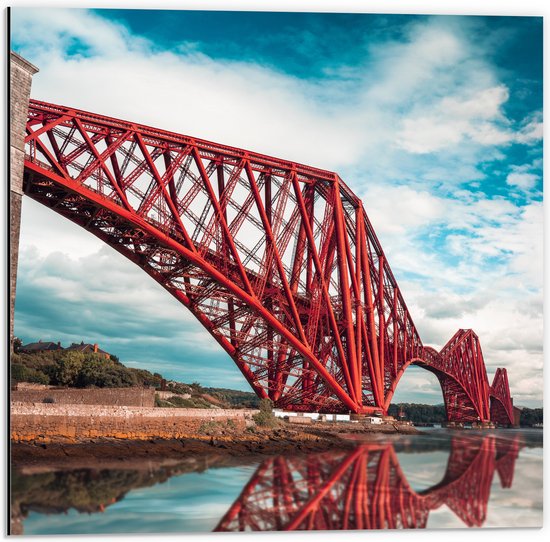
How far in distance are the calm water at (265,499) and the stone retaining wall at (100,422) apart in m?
4.17

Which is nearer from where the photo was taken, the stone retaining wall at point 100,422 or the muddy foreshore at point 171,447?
the muddy foreshore at point 171,447

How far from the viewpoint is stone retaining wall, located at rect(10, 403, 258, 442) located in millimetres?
21094

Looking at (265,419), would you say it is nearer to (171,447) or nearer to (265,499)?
(171,447)

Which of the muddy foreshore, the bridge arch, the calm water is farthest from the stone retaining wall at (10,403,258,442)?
the bridge arch

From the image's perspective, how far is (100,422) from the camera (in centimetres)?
2358

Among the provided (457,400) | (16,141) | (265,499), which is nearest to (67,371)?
(16,141)

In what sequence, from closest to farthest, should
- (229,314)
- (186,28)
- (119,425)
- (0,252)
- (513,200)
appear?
(0,252) < (186,28) < (513,200) < (119,425) < (229,314)

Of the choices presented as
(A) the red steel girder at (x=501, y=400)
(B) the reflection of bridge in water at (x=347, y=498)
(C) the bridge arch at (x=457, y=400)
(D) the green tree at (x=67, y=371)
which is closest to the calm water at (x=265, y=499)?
(B) the reflection of bridge in water at (x=347, y=498)

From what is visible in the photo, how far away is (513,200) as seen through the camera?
20.3 m

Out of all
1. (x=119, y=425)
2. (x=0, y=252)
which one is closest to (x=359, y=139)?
(x=0, y=252)

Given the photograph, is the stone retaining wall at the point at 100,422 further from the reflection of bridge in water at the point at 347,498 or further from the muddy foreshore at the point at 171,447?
the reflection of bridge in water at the point at 347,498

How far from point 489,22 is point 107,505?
53.9ft

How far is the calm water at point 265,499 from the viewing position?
43.6 ft

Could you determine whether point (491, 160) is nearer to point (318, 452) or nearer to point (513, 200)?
point (513, 200)
